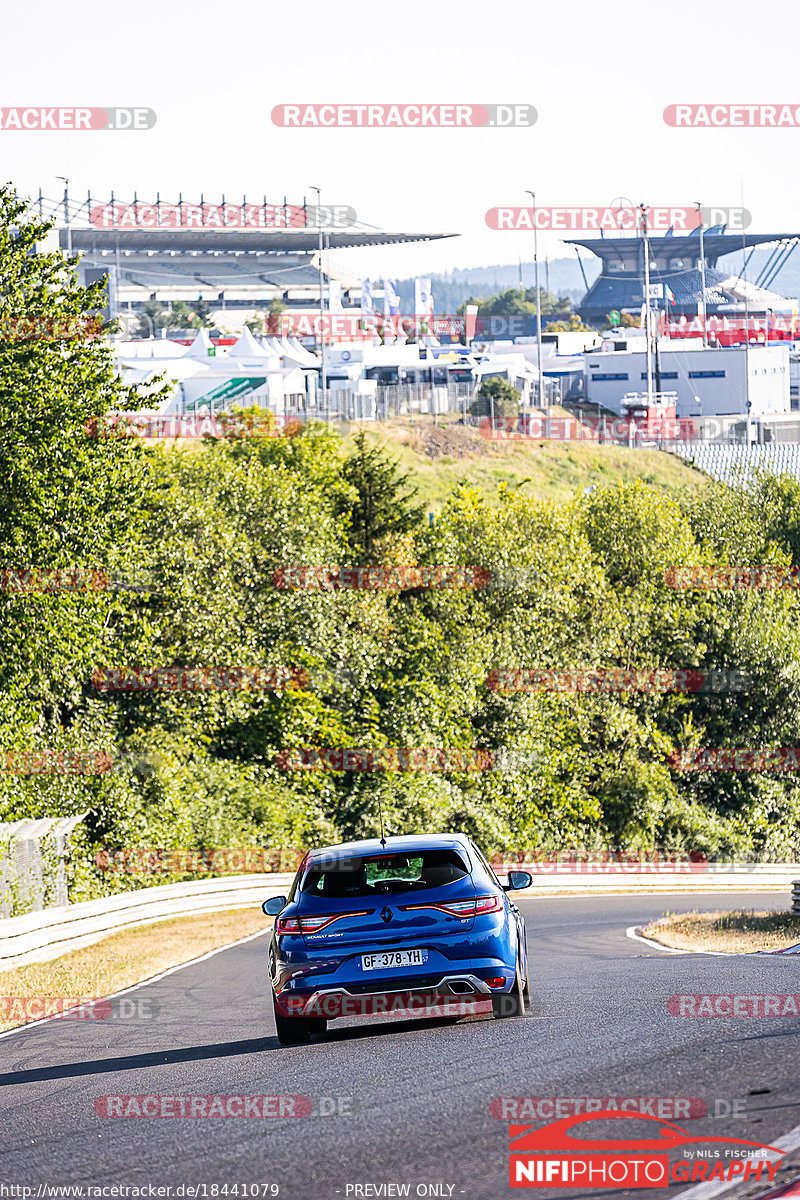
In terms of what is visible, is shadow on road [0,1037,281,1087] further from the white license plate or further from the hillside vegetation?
the hillside vegetation

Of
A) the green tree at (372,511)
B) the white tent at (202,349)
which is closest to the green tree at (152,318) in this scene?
the white tent at (202,349)

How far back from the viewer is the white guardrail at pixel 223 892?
69.7 ft

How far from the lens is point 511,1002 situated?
10430 mm

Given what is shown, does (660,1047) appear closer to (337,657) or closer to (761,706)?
(337,657)

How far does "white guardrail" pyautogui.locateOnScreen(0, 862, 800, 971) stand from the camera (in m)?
21.2

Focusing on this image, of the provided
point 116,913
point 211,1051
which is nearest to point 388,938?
point 211,1051

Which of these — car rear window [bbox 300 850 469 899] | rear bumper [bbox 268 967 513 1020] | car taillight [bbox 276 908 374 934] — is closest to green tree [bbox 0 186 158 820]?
car rear window [bbox 300 850 469 899]

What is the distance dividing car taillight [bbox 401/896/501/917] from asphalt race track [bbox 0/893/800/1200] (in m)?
0.84

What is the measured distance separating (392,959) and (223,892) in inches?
831

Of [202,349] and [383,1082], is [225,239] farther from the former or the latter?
[383,1082]

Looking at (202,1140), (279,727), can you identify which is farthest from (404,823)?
(202,1140)

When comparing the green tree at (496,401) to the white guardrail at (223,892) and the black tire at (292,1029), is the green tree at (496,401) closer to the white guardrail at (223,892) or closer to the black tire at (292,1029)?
the white guardrail at (223,892)

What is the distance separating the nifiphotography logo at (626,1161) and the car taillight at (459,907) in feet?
10.0

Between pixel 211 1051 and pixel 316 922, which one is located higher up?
pixel 316 922
